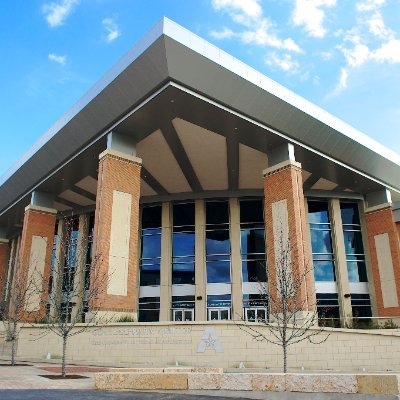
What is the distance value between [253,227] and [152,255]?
843 cm

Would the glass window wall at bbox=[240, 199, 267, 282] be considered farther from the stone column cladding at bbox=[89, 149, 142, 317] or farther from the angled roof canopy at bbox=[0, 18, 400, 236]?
the stone column cladding at bbox=[89, 149, 142, 317]

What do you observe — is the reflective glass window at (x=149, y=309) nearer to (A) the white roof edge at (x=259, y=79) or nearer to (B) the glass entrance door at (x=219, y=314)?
(B) the glass entrance door at (x=219, y=314)

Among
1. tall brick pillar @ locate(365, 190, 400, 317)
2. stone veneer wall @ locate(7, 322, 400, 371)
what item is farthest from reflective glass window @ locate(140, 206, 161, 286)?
tall brick pillar @ locate(365, 190, 400, 317)

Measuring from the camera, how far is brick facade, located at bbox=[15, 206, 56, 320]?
107 ft

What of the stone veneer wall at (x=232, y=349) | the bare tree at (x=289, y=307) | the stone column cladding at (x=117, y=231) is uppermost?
the stone column cladding at (x=117, y=231)

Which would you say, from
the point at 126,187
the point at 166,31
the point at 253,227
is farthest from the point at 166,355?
the point at 253,227

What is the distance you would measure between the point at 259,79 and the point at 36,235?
2077 centimetres

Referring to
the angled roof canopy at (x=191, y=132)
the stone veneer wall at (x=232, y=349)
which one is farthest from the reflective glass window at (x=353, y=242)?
the stone veneer wall at (x=232, y=349)

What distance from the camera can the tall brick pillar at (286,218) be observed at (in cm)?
2369

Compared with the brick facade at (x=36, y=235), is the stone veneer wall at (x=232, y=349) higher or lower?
lower

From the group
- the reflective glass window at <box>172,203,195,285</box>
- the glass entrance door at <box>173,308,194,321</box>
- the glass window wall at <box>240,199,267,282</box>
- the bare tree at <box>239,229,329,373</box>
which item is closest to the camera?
the bare tree at <box>239,229,329,373</box>

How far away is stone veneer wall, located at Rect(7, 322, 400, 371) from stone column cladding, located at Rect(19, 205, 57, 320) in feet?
46.4

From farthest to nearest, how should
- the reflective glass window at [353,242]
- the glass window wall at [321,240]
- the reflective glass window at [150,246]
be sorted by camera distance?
the reflective glass window at [150,246], the reflective glass window at [353,242], the glass window wall at [321,240]

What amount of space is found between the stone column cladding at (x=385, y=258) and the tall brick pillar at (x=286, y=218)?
1012 centimetres
